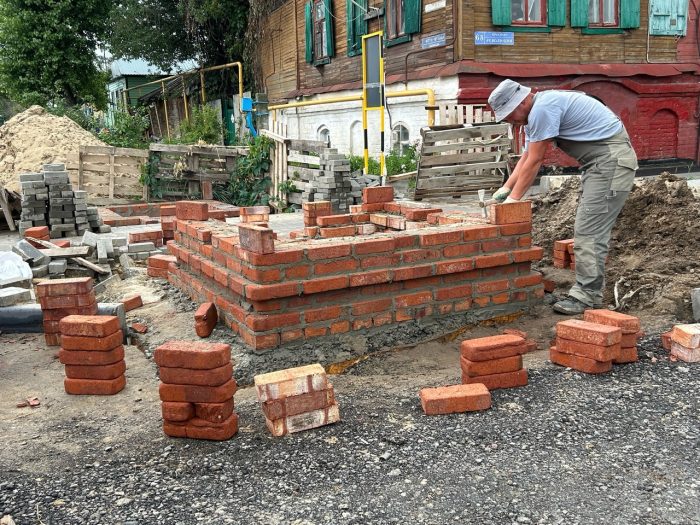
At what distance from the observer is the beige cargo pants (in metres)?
4.97

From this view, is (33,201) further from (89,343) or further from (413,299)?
(413,299)

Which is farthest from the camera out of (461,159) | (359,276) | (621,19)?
(621,19)

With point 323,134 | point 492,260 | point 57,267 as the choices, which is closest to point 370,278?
point 492,260

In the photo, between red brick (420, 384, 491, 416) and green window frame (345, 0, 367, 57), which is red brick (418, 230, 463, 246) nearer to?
red brick (420, 384, 491, 416)

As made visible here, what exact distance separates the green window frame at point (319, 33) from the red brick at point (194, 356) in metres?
16.7

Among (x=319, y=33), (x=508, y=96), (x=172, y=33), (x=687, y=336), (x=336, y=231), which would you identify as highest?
(x=172, y=33)

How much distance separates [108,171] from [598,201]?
11.1 meters

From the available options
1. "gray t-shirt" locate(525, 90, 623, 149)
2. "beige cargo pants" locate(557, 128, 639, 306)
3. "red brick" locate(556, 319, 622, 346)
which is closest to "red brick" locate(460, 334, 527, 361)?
"red brick" locate(556, 319, 622, 346)

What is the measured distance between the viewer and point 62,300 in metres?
4.76

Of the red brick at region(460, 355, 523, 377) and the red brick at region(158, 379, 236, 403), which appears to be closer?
the red brick at region(158, 379, 236, 403)

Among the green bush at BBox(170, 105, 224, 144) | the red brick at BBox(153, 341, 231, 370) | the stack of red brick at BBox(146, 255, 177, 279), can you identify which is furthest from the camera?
the green bush at BBox(170, 105, 224, 144)

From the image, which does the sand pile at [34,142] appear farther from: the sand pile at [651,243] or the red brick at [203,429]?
the red brick at [203,429]

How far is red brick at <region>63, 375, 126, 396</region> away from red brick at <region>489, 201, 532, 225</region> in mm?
2727

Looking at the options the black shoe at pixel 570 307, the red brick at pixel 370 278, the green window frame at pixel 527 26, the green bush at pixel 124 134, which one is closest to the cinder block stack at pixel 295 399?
the red brick at pixel 370 278
